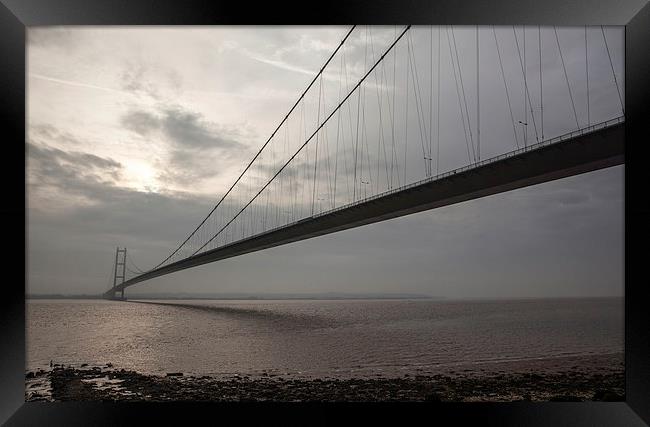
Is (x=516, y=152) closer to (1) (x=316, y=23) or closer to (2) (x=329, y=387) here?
(2) (x=329, y=387)

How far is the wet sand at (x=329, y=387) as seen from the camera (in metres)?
7.32

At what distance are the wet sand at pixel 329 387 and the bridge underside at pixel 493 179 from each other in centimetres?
374

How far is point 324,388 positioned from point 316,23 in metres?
5.33

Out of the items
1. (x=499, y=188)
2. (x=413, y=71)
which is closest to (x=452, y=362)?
(x=499, y=188)

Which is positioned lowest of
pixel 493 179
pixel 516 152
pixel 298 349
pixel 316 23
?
pixel 298 349

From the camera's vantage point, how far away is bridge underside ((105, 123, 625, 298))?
9.63 m

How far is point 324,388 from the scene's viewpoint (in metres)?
7.76

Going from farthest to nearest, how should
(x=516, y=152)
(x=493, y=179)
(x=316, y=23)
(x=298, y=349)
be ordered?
(x=298, y=349) < (x=493, y=179) < (x=516, y=152) < (x=316, y=23)

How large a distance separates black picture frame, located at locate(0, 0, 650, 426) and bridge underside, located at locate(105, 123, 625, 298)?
200 inches

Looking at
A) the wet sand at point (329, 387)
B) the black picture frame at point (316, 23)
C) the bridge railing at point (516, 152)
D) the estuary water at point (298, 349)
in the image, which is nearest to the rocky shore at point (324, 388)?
the wet sand at point (329, 387)

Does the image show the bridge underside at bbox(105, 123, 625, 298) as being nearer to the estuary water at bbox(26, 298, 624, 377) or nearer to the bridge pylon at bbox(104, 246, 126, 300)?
the estuary water at bbox(26, 298, 624, 377)

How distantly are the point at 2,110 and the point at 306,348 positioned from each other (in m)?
11.8

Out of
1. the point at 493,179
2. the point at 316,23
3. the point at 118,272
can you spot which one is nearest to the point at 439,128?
the point at 493,179

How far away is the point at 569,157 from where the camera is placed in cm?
1004
